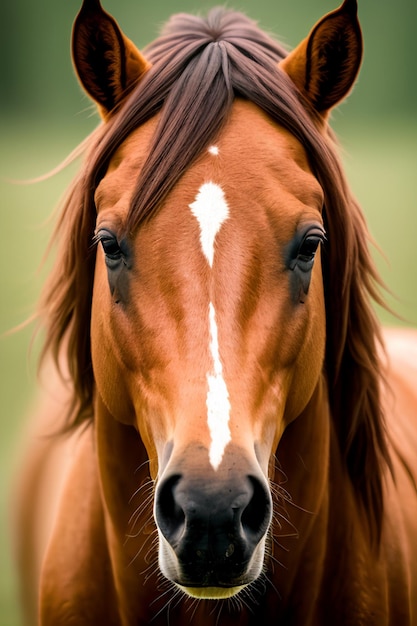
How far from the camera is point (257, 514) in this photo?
1.65 m

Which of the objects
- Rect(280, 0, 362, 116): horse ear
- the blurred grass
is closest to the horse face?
Rect(280, 0, 362, 116): horse ear

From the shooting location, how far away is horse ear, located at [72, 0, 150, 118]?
6.87 ft

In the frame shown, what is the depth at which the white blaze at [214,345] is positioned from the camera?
1585 mm

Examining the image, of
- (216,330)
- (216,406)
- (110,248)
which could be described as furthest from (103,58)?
(216,406)

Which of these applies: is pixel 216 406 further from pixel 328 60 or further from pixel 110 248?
pixel 328 60

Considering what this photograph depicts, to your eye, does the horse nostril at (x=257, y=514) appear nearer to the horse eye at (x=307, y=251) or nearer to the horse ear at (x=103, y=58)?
the horse eye at (x=307, y=251)

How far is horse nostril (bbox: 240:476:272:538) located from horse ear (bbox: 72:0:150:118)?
4.00ft

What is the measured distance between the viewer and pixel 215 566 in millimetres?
1609

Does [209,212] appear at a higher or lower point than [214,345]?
higher

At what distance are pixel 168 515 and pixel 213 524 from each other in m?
0.13

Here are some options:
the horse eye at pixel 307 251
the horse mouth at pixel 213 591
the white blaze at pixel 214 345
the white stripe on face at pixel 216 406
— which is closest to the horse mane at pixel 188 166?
the white blaze at pixel 214 345

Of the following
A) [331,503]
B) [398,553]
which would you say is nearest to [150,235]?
[331,503]

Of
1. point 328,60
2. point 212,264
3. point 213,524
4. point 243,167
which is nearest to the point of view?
point 213,524

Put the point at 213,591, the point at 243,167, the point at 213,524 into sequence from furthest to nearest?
the point at 243,167 < the point at 213,591 < the point at 213,524
